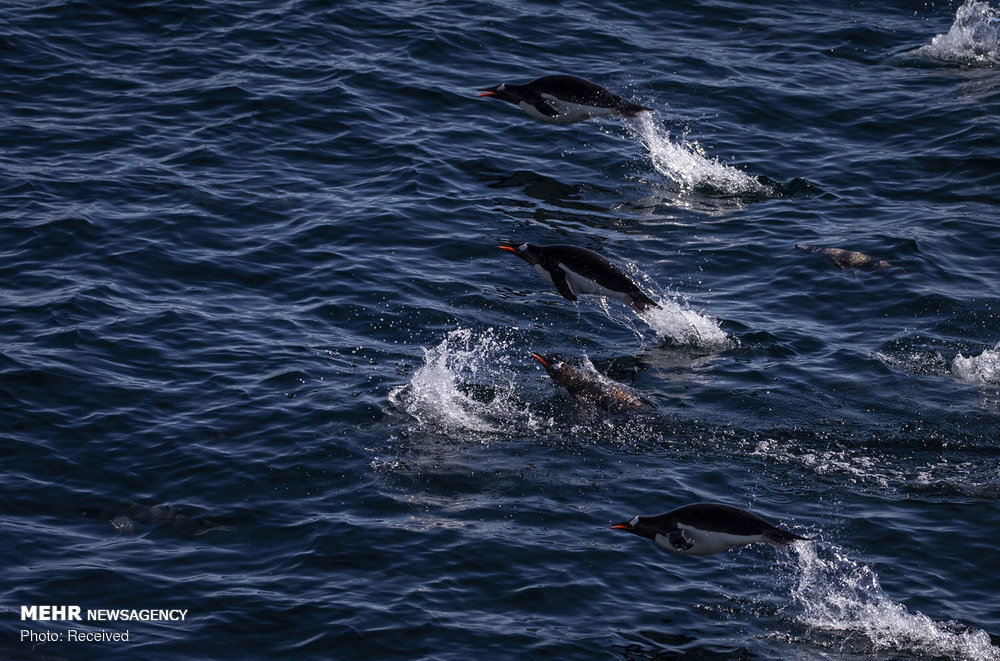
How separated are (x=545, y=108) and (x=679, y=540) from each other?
9719 millimetres

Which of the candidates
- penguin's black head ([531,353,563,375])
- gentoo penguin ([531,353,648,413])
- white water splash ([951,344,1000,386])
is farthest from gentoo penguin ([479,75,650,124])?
white water splash ([951,344,1000,386])

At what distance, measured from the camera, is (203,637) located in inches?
437

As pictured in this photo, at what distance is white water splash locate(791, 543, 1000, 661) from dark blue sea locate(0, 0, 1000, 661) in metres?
0.03

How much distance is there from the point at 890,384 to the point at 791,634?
4.84 meters

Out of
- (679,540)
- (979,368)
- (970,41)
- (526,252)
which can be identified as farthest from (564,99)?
(679,540)

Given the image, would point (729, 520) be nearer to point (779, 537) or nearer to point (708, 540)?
point (708, 540)

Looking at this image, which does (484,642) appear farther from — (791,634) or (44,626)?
(44,626)

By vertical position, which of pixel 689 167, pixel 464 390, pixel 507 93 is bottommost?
pixel 464 390

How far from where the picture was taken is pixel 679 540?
1163 cm

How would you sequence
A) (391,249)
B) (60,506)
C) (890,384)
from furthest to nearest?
1. (391,249)
2. (890,384)
3. (60,506)

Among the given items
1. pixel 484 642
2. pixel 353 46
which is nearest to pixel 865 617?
pixel 484 642

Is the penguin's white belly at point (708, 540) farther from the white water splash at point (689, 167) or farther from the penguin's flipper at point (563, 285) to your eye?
the white water splash at point (689, 167)

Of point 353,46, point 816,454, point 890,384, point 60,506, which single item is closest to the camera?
point 60,506

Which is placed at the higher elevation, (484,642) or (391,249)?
(391,249)
